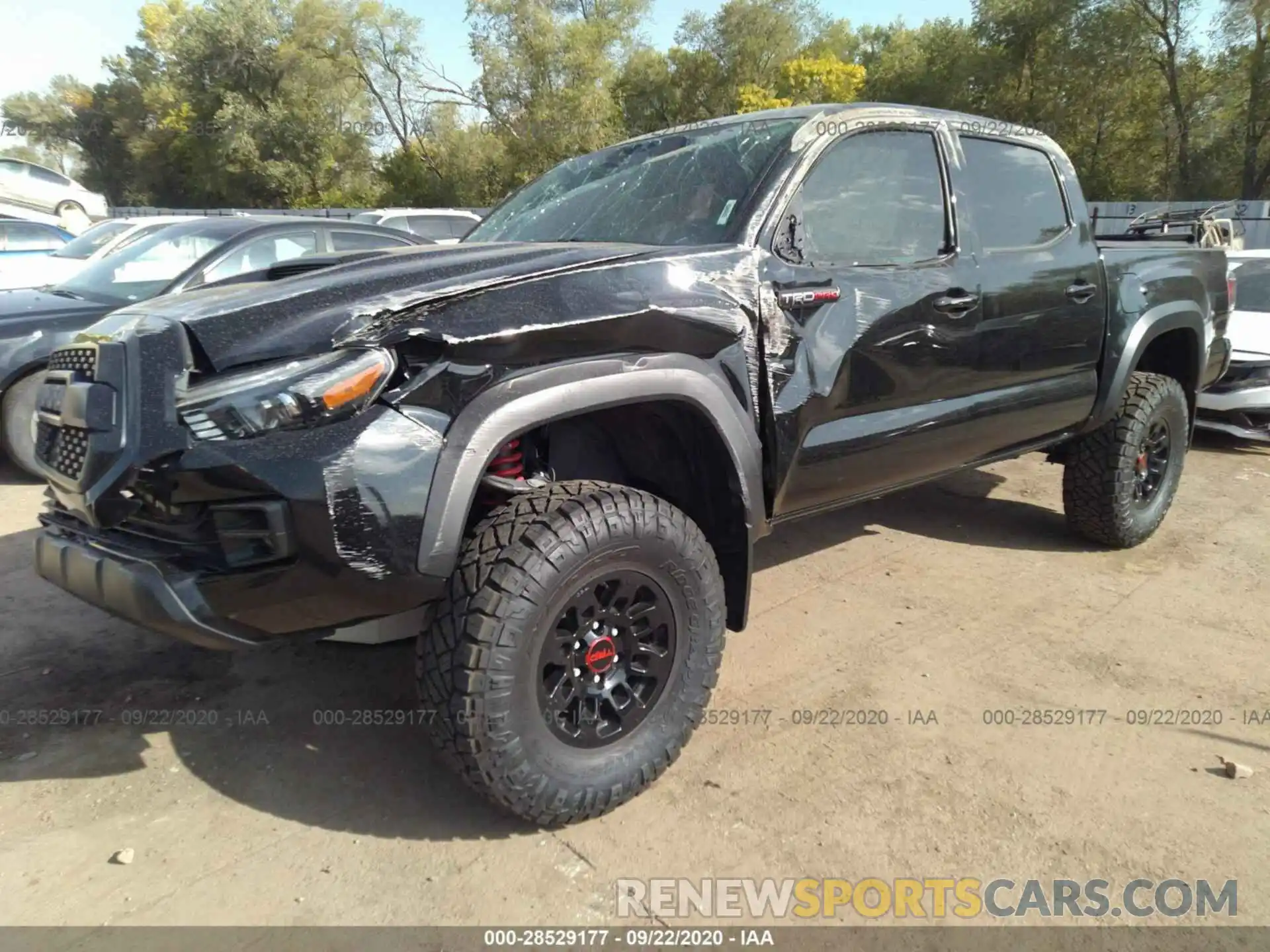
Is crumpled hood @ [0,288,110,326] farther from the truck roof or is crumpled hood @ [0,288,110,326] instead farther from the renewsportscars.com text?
the renewsportscars.com text

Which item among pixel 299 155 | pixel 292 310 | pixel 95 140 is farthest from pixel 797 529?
pixel 95 140

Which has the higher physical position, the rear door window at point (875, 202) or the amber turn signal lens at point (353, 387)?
the rear door window at point (875, 202)

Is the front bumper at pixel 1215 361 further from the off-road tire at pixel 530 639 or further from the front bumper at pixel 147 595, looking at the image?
the front bumper at pixel 147 595

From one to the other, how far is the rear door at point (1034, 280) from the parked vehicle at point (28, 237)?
10.5m

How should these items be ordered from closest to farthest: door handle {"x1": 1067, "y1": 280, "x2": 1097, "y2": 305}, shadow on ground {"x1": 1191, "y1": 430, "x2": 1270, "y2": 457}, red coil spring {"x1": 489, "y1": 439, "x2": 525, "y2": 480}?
red coil spring {"x1": 489, "y1": 439, "x2": 525, "y2": 480} → door handle {"x1": 1067, "y1": 280, "x2": 1097, "y2": 305} → shadow on ground {"x1": 1191, "y1": 430, "x2": 1270, "y2": 457}

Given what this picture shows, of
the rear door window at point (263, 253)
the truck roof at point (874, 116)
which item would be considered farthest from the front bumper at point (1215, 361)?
the rear door window at point (263, 253)

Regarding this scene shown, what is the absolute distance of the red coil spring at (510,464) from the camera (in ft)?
7.97

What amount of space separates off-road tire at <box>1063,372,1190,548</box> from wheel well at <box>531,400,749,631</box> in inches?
95.9

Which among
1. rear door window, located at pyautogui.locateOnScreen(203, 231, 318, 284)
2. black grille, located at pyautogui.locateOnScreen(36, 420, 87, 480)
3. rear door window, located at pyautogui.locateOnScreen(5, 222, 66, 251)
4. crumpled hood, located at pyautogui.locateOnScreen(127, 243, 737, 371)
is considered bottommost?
black grille, located at pyautogui.locateOnScreen(36, 420, 87, 480)

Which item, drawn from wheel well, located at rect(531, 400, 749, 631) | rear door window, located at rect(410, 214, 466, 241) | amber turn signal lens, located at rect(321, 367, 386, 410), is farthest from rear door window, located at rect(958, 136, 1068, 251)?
rear door window, located at rect(410, 214, 466, 241)

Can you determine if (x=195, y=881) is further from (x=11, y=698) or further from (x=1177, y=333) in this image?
(x=1177, y=333)

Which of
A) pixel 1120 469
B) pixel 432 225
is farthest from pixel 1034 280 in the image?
pixel 432 225

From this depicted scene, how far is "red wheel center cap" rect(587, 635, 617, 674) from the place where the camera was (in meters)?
2.37

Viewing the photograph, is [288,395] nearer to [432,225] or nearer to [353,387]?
[353,387]
